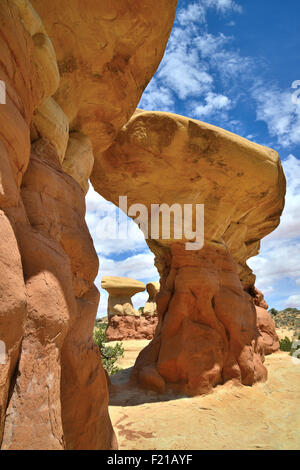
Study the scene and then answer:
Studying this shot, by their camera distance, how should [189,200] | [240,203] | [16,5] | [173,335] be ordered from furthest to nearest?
[240,203], [189,200], [173,335], [16,5]

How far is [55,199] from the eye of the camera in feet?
8.16

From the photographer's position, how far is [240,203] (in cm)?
744

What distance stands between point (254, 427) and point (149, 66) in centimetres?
567

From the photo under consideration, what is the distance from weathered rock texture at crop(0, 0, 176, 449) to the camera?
150 centimetres

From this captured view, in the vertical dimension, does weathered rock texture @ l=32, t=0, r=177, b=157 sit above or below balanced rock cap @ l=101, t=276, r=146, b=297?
above

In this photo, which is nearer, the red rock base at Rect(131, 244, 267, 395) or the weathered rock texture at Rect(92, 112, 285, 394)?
the red rock base at Rect(131, 244, 267, 395)

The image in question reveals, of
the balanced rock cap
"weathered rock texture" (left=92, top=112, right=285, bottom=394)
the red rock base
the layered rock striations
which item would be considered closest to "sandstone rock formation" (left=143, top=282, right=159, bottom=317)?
the balanced rock cap

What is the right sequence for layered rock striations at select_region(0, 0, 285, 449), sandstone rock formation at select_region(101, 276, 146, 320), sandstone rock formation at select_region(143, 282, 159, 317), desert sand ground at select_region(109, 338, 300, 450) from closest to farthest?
layered rock striations at select_region(0, 0, 285, 449) → desert sand ground at select_region(109, 338, 300, 450) → sandstone rock formation at select_region(101, 276, 146, 320) → sandstone rock formation at select_region(143, 282, 159, 317)

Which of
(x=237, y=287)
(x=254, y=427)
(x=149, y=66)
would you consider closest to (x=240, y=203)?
(x=237, y=287)

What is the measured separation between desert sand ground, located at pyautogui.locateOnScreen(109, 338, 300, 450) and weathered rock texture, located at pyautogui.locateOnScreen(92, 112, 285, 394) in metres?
0.36

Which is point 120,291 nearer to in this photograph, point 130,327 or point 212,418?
point 130,327

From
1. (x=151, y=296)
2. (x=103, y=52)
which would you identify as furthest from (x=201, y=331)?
(x=151, y=296)

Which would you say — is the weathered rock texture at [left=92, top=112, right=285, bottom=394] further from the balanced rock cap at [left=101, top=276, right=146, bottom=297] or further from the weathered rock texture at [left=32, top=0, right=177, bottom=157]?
the balanced rock cap at [left=101, top=276, right=146, bottom=297]
